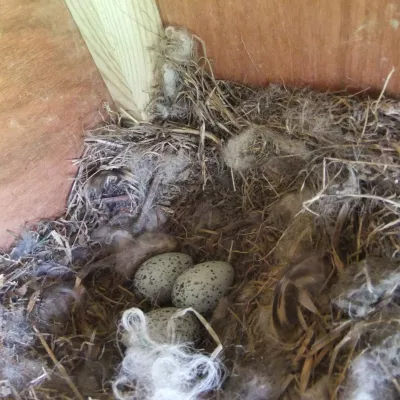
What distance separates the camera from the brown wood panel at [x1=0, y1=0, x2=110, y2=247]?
1.23m

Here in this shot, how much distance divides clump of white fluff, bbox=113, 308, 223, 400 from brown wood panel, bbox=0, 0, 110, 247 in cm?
51

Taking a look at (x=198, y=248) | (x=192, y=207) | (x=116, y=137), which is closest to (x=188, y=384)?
(x=198, y=248)

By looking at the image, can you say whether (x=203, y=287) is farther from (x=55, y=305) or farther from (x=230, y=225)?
(x=55, y=305)

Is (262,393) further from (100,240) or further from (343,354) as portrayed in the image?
(100,240)

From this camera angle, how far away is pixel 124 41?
53.9 inches

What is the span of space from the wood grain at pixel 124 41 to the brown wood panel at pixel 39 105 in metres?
0.03

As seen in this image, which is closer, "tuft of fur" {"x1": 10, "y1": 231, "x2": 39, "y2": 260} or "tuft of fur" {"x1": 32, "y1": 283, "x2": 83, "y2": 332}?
"tuft of fur" {"x1": 32, "y1": 283, "x2": 83, "y2": 332}

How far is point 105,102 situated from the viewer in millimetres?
1463

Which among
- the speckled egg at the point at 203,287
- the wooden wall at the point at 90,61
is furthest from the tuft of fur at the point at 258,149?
the speckled egg at the point at 203,287

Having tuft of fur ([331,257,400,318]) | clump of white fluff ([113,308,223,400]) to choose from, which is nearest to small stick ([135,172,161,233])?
clump of white fluff ([113,308,223,400])

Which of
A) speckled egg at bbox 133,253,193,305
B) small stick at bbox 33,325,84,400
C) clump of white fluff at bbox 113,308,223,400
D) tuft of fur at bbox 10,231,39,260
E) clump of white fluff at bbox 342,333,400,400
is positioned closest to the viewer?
clump of white fluff at bbox 342,333,400,400

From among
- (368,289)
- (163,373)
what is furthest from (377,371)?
(163,373)

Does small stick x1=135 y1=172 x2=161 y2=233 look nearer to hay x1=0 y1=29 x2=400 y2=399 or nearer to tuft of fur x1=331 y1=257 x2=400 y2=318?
hay x1=0 y1=29 x2=400 y2=399

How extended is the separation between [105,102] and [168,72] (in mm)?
214
